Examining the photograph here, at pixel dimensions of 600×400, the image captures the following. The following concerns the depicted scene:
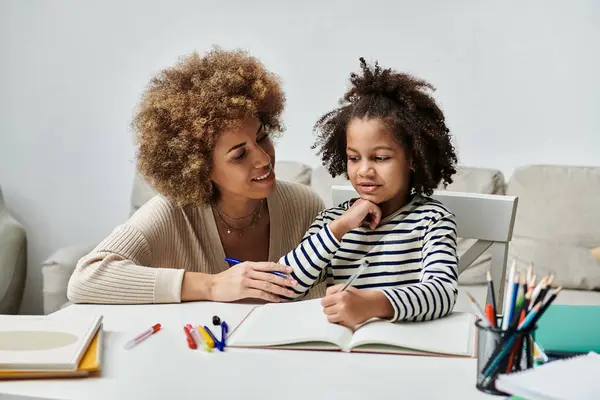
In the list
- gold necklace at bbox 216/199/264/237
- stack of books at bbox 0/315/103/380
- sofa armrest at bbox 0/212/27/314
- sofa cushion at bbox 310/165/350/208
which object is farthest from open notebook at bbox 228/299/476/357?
sofa armrest at bbox 0/212/27/314

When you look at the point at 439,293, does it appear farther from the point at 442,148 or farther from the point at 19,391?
the point at 19,391

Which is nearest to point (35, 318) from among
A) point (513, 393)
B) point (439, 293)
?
point (439, 293)

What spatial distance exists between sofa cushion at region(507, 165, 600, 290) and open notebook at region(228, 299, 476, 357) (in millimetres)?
1560

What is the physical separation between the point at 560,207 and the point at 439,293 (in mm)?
1619

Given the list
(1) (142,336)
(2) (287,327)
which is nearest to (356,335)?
(2) (287,327)

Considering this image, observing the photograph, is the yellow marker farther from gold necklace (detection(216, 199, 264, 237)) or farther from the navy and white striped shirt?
gold necklace (detection(216, 199, 264, 237))

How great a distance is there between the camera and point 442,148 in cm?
140

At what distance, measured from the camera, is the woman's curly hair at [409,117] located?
1.38 meters

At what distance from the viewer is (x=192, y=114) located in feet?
4.83

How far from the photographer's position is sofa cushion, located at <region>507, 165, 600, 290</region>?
8.62 feet

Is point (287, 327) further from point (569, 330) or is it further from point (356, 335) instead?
point (569, 330)

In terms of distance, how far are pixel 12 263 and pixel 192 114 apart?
2038 millimetres

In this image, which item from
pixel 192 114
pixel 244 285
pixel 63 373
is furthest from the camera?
pixel 192 114

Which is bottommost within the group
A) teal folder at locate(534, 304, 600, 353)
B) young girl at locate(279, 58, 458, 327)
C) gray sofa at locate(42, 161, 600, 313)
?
gray sofa at locate(42, 161, 600, 313)
